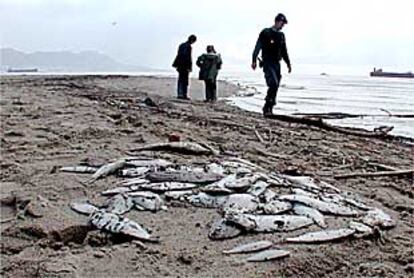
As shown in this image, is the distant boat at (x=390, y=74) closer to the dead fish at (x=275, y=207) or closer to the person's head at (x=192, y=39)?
the person's head at (x=192, y=39)

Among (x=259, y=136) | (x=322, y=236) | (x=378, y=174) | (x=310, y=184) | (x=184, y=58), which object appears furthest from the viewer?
(x=184, y=58)

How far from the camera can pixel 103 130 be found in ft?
29.6

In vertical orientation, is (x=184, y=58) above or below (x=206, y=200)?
Result: above

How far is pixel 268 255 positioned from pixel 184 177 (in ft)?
5.30

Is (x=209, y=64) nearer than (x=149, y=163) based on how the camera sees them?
No

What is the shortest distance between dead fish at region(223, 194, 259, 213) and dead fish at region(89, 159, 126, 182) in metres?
1.37

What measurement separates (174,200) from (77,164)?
5.84ft

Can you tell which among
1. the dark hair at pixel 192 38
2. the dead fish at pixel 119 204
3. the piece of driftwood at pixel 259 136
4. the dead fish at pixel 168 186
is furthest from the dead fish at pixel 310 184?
the dark hair at pixel 192 38

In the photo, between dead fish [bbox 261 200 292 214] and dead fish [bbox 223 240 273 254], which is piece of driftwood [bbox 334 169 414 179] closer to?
dead fish [bbox 261 200 292 214]

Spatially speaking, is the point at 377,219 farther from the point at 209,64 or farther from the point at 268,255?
the point at 209,64

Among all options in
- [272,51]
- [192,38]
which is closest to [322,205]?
[272,51]

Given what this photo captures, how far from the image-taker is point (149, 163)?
619 centimetres

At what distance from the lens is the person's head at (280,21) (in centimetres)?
1210

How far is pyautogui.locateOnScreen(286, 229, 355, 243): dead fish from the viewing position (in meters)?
4.39
